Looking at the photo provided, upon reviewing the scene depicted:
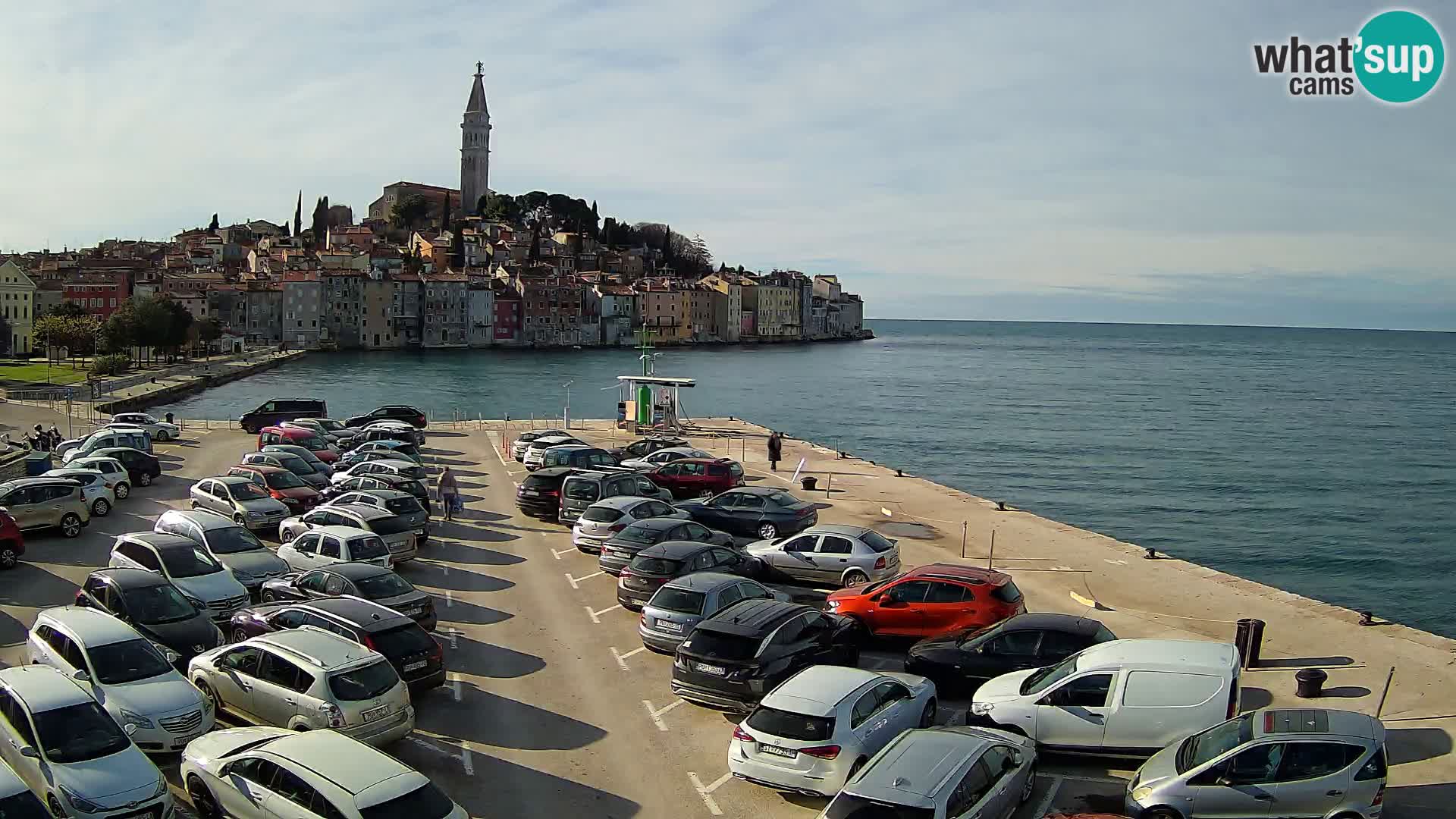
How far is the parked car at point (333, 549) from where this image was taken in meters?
17.3

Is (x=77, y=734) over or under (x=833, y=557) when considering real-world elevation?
over

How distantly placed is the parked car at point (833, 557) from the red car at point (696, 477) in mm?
8510

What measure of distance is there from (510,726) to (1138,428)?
228ft

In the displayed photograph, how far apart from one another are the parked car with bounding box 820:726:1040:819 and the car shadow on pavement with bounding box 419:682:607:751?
11.9 ft

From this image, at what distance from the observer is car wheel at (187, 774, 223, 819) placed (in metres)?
9.19

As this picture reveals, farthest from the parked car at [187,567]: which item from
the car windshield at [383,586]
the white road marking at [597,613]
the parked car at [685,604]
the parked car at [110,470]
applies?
the parked car at [110,470]

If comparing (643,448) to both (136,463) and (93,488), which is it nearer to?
(136,463)

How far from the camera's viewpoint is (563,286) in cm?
16950

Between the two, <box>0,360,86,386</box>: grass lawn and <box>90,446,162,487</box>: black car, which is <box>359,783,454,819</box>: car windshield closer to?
<box>90,446,162,487</box>: black car

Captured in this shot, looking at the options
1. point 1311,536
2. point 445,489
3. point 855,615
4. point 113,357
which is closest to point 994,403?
point 1311,536

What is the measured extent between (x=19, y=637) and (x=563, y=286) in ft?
515

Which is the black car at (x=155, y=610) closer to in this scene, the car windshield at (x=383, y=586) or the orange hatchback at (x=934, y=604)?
the car windshield at (x=383, y=586)

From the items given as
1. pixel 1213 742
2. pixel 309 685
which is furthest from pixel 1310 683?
pixel 309 685

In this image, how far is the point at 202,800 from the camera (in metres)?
9.28
